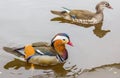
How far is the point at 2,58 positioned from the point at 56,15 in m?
3.45

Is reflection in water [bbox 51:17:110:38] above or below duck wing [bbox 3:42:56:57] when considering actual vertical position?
below

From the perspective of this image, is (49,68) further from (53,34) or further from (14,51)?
(53,34)

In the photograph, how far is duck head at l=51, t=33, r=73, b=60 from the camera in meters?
8.96

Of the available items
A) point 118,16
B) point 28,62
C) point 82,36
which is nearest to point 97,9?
point 118,16

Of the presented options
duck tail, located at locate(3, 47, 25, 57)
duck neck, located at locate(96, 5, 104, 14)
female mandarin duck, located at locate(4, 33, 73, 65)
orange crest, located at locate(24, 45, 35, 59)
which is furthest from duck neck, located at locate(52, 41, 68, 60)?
duck neck, located at locate(96, 5, 104, 14)

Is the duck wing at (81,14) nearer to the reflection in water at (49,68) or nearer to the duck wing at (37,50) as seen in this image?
the duck wing at (37,50)

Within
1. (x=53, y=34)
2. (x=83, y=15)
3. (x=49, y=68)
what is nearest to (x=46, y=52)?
(x=49, y=68)

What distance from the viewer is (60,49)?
29.8 feet

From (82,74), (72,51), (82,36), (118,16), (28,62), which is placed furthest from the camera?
(118,16)

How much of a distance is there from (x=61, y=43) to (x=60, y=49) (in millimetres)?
160

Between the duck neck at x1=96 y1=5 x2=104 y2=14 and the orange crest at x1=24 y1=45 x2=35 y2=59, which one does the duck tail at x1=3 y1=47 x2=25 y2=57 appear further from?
the duck neck at x1=96 y1=5 x2=104 y2=14

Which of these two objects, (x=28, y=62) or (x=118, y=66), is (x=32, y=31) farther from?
(x=118, y=66)

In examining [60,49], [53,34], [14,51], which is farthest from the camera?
[53,34]

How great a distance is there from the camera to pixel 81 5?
12461mm
